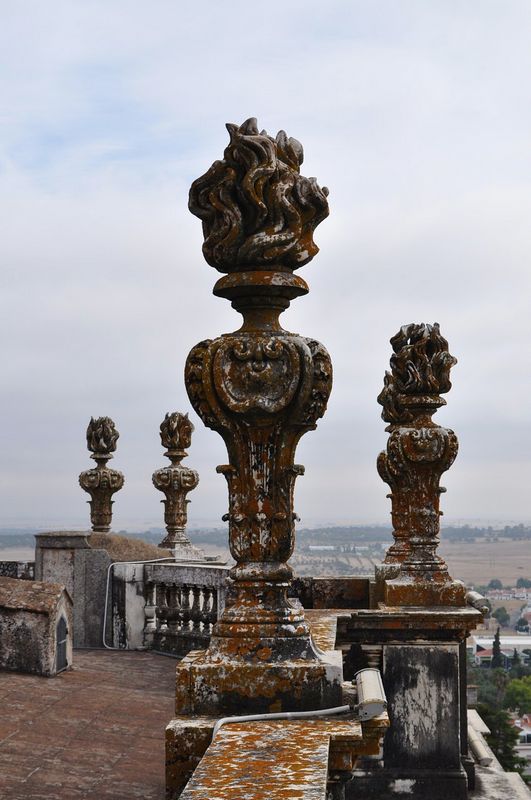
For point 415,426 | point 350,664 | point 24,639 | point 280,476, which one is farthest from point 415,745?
point 280,476

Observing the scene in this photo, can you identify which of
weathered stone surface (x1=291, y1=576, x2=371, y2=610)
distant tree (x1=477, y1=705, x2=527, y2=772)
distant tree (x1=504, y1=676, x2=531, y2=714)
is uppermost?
weathered stone surface (x1=291, y1=576, x2=371, y2=610)

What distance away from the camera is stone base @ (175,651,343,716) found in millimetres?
4953

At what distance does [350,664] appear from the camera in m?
9.25

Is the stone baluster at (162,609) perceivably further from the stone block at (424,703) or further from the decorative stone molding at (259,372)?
the decorative stone molding at (259,372)

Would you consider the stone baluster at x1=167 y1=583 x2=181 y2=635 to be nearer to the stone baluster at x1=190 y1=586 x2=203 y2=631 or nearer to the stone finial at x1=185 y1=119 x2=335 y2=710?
the stone baluster at x1=190 y1=586 x2=203 y2=631

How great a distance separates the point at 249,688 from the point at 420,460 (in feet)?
16.1

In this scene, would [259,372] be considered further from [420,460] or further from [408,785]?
[408,785]

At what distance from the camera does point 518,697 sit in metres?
70.0

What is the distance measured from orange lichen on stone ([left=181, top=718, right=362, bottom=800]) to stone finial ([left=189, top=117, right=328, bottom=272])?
2077mm

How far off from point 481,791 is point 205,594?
4.42m

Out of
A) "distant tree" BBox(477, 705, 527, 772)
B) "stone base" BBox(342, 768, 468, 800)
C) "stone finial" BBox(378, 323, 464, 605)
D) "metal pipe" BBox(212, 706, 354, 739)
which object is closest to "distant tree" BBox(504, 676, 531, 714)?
"distant tree" BBox(477, 705, 527, 772)

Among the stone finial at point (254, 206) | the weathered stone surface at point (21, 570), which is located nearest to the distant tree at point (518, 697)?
the weathered stone surface at point (21, 570)

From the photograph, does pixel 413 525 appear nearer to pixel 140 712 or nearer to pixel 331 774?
pixel 140 712

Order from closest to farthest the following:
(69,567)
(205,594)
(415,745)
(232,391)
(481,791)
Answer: (232,391) → (415,745) → (481,791) → (205,594) → (69,567)
